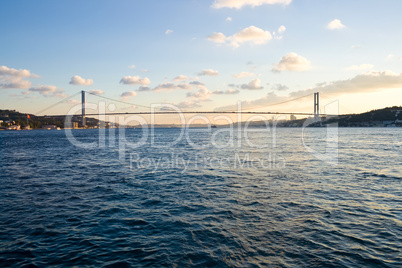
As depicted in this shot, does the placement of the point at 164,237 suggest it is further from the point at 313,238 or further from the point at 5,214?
the point at 5,214

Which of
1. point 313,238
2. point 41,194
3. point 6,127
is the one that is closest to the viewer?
point 313,238

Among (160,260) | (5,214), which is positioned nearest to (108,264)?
(160,260)

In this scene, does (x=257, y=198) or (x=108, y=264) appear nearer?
(x=108, y=264)

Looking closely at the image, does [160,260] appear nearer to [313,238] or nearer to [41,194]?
[313,238]

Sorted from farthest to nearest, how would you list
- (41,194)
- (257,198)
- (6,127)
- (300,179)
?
(6,127), (300,179), (41,194), (257,198)

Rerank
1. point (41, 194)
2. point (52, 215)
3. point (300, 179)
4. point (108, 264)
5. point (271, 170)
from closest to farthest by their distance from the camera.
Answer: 1. point (108, 264)
2. point (52, 215)
3. point (41, 194)
4. point (300, 179)
5. point (271, 170)

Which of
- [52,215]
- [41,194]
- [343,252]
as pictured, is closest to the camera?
[343,252]

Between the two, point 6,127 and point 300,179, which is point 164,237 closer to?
point 300,179

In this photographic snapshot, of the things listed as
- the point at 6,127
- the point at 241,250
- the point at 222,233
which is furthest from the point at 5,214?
the point at 6,127
